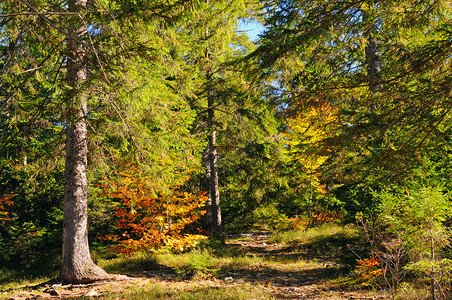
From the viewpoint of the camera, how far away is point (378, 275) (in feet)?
25.1

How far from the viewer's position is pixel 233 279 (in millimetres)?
8469

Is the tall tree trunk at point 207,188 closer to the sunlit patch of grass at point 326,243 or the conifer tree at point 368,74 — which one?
the sunlit patch of grass at point 326,243

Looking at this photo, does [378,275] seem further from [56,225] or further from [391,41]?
[56,225]

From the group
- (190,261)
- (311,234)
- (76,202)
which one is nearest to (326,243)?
(311,234)

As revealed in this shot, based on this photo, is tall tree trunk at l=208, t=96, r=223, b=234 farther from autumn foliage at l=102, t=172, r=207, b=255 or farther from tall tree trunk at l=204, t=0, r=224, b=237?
autumn foliage at l=102, t=172, r=207, b=255

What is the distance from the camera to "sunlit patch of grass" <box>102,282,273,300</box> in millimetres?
6289

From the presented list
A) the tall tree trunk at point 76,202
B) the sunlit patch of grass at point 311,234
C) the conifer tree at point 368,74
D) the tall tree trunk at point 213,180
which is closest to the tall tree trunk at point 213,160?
the tall tree trunk at point 213,180

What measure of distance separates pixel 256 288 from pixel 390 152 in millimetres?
4393

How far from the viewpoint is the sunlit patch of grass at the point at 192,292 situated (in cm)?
629

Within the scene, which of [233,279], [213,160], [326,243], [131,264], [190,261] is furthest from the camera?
[213,160]

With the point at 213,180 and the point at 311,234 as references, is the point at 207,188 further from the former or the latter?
the point at 311,234

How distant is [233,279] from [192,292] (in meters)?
2.06

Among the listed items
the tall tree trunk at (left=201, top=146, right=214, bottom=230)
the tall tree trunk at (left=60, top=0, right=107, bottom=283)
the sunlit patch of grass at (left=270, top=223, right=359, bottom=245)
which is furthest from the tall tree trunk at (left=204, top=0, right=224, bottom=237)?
the tall tree trunk at (left=60, top=0, right=107, bottom=283)

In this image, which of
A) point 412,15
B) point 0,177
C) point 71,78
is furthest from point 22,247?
point 412,15
